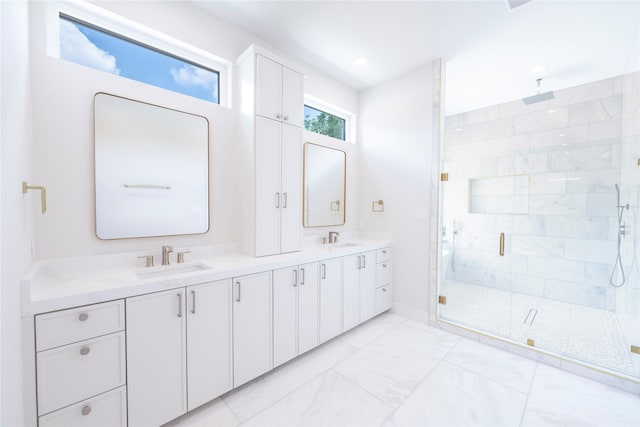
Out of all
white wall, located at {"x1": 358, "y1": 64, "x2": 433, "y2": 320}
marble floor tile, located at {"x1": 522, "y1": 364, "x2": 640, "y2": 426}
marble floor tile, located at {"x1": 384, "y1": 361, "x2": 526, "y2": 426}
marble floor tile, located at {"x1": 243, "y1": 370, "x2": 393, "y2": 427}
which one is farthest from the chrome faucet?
marble floor tile, located at {"x1": 522, "y1": 364, "x2": 640, "y2": 426}

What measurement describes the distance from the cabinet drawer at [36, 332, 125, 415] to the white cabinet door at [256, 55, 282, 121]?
1.85 metres

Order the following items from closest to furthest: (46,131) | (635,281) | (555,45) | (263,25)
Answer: (46,131), (635,281), (263,25), (555,45)

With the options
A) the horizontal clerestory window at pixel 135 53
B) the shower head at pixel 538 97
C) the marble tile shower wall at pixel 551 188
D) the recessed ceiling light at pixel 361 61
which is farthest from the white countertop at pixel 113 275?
the shower head at pixel 538 97

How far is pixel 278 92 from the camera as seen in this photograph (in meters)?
2.30

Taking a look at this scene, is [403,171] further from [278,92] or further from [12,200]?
[12,200]

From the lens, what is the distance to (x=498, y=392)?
1.85m

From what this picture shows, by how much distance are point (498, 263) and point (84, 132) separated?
443 centimetres

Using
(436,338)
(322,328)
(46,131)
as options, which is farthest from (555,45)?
(46,131)

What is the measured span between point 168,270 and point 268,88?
65.7 inches

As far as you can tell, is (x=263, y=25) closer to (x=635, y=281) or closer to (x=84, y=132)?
(x=84, y=132)

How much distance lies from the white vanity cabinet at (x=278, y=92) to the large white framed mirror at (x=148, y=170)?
1.74ft

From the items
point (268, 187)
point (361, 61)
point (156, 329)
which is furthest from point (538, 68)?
point (156, 329)

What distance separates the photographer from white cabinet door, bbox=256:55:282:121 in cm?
218

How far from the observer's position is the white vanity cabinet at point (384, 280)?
3.00 metres
